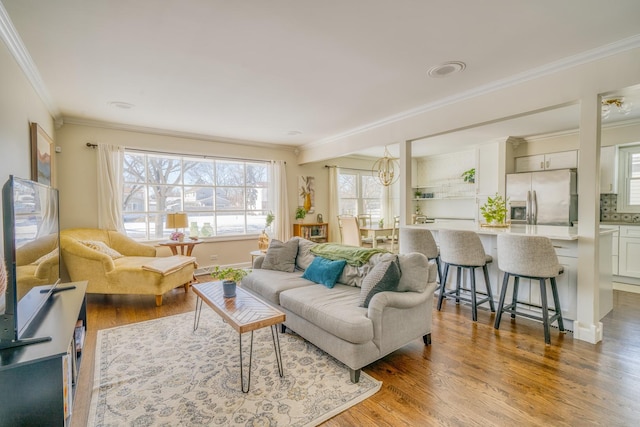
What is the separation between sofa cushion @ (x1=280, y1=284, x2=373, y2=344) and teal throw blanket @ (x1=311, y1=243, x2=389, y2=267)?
11.0 inches

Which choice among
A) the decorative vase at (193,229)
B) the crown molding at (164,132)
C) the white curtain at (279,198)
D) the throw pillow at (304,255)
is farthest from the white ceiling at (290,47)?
the white curtain at (279,198)

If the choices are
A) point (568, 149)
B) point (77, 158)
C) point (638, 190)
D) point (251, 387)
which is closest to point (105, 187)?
point (77, 158)

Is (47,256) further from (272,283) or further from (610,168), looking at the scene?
(610,168)

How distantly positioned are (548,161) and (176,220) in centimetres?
671

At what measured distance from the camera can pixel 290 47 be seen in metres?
2.46

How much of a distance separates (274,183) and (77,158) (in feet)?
10.7

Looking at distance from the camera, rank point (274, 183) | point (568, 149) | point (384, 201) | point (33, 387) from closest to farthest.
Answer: point (33, 387)
point (568, 149)
point (274, 183)
point (384, 201)

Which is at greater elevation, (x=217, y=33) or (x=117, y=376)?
(x=217, y=33)

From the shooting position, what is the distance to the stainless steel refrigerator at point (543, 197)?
5.09m

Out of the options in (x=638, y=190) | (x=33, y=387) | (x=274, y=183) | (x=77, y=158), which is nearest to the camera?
(x=33, y=387)

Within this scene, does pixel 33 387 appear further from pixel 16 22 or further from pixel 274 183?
pixel 274 183

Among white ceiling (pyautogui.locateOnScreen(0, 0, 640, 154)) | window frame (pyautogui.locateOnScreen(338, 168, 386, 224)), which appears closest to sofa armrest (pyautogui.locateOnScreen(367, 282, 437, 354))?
white ceiling (pyautogui.locateOnScreen(0, 0, 640, 154))

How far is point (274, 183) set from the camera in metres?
6.34

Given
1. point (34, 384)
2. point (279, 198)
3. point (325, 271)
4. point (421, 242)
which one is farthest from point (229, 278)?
point (279, 198)
